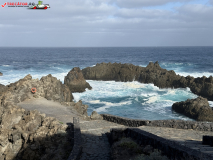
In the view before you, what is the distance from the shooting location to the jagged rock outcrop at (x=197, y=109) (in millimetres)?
21859

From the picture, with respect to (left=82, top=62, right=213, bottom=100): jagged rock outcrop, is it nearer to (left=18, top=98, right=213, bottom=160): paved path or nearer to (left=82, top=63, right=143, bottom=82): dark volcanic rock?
(left=82, top=63, right=143, bottom=82): dark volcanic rock

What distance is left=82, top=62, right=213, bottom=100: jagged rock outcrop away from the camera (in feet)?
109

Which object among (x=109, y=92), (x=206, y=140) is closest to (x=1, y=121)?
(x=206, y=140)

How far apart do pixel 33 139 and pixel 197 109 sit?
57.0ft

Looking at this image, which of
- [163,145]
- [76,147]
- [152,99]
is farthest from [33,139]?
[152,99]

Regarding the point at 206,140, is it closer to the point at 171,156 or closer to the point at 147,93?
the point at 171,156

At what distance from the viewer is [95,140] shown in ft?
38.2

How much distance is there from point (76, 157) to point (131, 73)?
3649 cm

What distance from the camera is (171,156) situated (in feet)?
22.5

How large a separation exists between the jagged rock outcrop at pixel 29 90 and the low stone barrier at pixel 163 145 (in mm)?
11724

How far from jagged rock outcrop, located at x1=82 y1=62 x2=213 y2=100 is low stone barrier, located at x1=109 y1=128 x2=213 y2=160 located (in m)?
24.4

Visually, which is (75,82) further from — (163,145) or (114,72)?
(163,145)

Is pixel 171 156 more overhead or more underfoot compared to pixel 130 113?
more overhead

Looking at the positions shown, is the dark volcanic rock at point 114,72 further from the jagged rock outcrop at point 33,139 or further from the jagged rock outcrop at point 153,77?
the jagged rock outcrop at point 33,139
